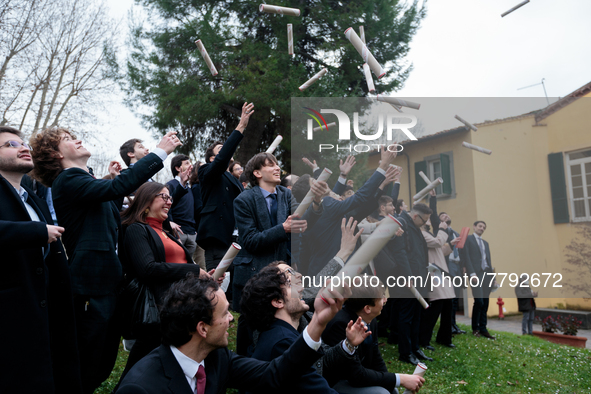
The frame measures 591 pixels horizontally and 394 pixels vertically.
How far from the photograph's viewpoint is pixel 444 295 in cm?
628

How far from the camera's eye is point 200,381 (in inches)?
76.3

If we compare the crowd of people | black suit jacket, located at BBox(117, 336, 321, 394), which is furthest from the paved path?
black suit jacket, located at BBox(117, 336, 321, 394)

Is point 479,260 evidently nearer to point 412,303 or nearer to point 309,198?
point 309,198

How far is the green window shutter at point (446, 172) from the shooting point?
11.6 feet

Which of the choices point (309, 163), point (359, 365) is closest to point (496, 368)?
point (359, 365)

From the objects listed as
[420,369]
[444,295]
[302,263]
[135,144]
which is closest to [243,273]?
[302,263]

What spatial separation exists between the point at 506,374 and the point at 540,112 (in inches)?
130

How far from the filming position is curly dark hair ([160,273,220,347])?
6.38 ft

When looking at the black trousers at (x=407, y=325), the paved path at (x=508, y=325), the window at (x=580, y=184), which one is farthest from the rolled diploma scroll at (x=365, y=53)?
the paved path at (x=508, y=325)

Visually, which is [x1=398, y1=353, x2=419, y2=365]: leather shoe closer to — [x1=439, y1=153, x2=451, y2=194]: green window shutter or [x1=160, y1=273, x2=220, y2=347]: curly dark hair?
[x1=439, y1=153, x2=451, y2=194]: green window shutter

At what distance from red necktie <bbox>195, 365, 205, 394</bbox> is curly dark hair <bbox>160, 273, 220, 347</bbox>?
0.46 ft

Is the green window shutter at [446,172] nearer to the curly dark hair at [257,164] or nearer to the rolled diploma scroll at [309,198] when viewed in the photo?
the rolled diploma scroll at [309,198]

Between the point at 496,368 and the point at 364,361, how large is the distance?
132 inches

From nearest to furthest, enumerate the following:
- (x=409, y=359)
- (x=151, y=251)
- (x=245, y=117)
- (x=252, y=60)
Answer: (x=151, y=251) → (x=245, y=117) → (x=409, y=359) → (x=252, y=60)
